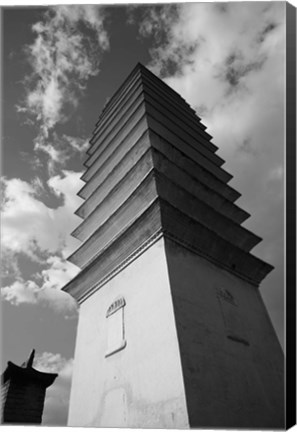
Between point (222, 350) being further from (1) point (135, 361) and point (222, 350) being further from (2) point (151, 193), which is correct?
(2) point (151, 193)

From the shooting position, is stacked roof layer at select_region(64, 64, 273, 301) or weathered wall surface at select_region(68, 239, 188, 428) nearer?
weathered wall surface at select_region(68, 239, 188, 428)

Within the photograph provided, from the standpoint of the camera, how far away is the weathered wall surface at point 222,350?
5566 mm

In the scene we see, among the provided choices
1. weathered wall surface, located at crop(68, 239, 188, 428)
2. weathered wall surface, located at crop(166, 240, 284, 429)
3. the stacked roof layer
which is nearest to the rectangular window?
weathered wall surface, located at crop(68, 239, 188, 428)

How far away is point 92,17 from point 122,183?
4.02 meters

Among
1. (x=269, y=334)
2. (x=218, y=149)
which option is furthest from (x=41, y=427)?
(x=218, y=149)

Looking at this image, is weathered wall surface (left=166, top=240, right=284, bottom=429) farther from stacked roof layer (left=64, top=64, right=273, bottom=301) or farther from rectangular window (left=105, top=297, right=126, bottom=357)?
rectangular window (left=105, top=297, right=126, bottom=357)

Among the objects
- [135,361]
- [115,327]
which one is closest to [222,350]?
[135,361]

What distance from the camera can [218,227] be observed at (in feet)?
31.7

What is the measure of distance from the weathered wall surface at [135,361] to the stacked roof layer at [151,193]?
594 mm

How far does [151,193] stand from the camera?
812 centimetres

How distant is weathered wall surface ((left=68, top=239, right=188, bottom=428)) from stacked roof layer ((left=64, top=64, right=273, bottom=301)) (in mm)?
594

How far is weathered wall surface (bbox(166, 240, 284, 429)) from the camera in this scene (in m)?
5.57

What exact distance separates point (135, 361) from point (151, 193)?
144 inches

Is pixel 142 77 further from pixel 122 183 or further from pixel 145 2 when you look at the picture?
pixel 145 2
